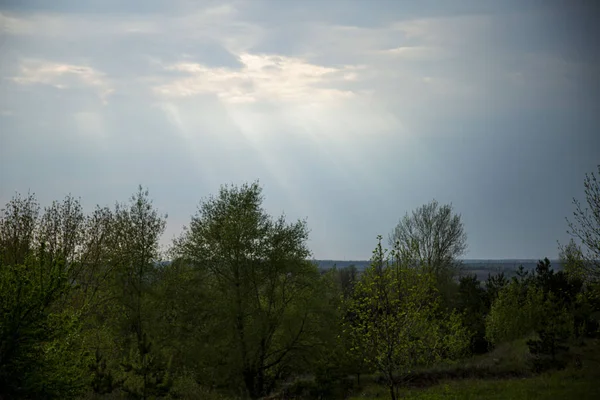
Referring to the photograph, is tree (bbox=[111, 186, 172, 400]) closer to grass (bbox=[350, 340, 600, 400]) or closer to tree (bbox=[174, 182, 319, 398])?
tree (bbox=[174, 182, 319, 398])

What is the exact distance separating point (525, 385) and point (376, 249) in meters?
11.2

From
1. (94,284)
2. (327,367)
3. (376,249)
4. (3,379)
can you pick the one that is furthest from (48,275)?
(94,284)

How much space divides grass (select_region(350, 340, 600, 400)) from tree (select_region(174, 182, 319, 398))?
20.6 ft

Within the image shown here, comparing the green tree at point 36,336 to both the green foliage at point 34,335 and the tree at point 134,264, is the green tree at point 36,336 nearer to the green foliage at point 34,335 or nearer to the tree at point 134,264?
the green foliage at point 34,335

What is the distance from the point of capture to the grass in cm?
2158

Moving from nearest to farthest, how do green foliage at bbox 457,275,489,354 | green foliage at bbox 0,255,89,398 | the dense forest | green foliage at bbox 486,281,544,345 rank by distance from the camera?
1. green foliage at bbox 0,255,89,398
2. the dense forest
3. green foliage at bbox 486,281,544,345
4. green foliage at bbox 457,275,489,354

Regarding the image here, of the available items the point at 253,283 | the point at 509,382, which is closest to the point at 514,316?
the point at 509,382

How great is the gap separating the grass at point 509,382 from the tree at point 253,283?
6.29 meters

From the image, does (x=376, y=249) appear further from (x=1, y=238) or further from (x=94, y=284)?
(x=1, y=238)

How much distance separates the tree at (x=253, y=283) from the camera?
31578 mm

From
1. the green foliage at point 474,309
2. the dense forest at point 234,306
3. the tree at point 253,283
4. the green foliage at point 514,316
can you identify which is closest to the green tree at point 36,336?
the dense forest at point 234,306

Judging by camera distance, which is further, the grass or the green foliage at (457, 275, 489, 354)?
the green foliage at (457, 275, 489, 354)

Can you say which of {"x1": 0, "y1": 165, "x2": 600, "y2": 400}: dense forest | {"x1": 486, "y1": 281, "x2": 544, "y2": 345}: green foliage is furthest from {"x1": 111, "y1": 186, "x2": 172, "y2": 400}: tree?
{"x1": 486, "y1": 281, "x2": 544, "y2": 345}: green foliage

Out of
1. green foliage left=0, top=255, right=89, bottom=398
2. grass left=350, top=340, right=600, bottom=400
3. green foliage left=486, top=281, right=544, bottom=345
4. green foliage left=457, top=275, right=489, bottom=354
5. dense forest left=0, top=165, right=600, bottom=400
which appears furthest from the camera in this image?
green foliage left=457, top=275, right=489, bottom=354
